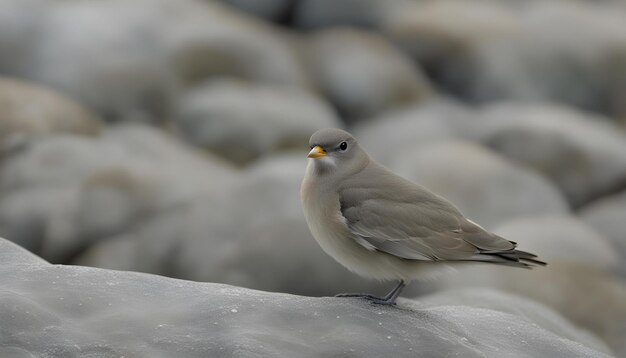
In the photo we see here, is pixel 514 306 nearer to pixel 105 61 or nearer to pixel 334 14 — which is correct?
pixel 105 61

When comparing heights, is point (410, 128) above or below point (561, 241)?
above

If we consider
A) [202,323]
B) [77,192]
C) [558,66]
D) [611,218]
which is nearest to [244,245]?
[77,192]

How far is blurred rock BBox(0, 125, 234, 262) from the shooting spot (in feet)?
27.7

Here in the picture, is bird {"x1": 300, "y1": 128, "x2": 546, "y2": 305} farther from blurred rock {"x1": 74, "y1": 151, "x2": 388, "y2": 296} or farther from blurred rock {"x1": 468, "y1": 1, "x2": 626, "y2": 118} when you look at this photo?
blurred rock {"x1": 468, "y1": 1, "x2": 626, "y2": 118}

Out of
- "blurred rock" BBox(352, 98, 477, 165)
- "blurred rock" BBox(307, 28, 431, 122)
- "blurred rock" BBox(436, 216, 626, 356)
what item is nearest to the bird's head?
"blurred rock" BBox(436, 216, 626, 356)

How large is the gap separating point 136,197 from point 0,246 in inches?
172

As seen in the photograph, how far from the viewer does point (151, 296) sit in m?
3.93

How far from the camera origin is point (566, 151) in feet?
35.1

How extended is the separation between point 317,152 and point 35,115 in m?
5.40

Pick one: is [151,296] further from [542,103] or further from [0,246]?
[542,103]

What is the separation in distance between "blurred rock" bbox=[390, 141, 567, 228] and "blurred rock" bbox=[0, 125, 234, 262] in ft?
6.80

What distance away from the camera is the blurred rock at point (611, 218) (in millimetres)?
9383

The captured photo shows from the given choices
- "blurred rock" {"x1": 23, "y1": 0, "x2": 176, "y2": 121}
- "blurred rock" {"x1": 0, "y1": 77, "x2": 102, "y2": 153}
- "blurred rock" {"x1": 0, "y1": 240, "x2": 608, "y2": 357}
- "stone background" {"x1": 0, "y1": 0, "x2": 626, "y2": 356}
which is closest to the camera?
"blurred rock" {"x1": 0, "y1": 240, "x2": 608, "y2": 357}

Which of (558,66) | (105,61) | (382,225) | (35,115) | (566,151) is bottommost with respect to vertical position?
(382,225)
